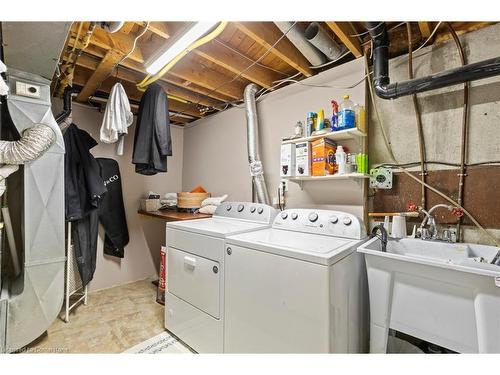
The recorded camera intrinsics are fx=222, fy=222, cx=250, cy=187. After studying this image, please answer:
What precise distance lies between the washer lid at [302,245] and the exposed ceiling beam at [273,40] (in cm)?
132

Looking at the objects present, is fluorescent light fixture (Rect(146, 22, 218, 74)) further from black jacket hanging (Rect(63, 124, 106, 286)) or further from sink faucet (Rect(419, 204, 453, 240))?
sink faucet (Rect(419, 204, 453, 240))

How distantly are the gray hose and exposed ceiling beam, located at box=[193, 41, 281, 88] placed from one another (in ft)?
4.05

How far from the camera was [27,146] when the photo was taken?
4.86 ft

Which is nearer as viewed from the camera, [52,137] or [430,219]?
[430,219]

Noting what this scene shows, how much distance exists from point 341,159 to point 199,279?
4.34 ft

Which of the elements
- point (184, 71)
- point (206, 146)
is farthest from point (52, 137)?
point (206, 146)

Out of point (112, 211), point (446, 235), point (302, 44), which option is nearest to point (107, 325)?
point (112, 211)

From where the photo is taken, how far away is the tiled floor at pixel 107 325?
1.66 meters

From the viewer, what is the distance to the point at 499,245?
1217 mm

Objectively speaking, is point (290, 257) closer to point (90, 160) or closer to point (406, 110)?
point (406, 110)

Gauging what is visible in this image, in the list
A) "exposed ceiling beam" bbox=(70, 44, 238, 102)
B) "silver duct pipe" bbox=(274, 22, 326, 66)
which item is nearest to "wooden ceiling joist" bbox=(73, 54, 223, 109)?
"exposed ceiling beam" bbox=(70, 44, 238, 102)

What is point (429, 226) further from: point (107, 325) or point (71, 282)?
point (71, 282)

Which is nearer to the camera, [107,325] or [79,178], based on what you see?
[107,325]

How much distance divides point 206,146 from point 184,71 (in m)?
1.08
